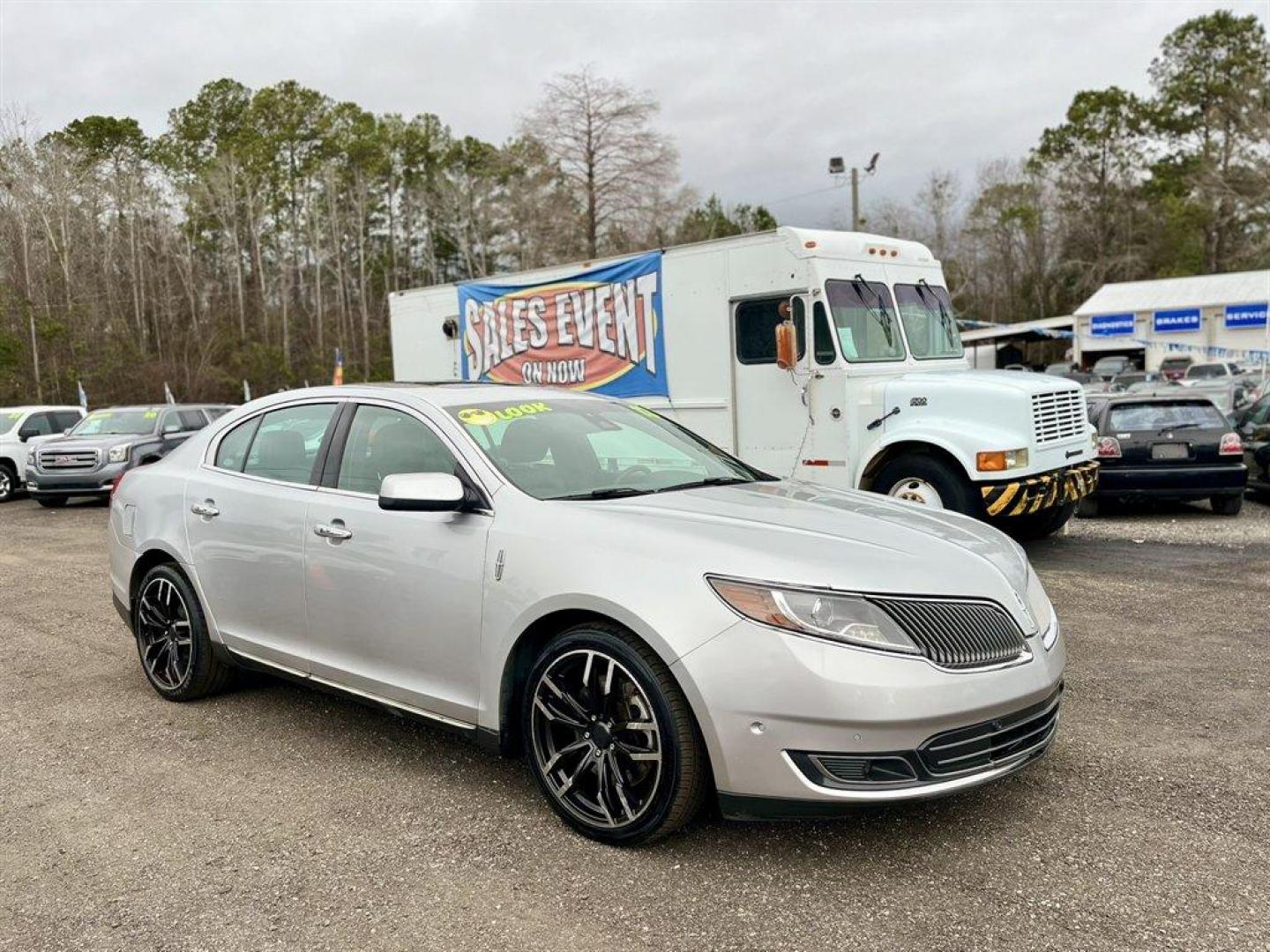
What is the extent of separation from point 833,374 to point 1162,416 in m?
4.41

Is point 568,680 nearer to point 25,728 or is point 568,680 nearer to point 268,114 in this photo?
point 25,728

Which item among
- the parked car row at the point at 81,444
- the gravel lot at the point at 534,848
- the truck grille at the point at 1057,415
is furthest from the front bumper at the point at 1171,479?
the parked car row at the point at 81,444

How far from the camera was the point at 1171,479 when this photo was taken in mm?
10703

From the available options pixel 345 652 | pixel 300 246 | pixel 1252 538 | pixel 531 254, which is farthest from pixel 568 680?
pixel 300 246

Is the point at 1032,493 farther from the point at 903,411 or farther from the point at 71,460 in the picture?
the point at 71,460

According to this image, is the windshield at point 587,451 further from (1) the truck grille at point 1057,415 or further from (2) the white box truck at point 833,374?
(1) the truck grille at point 1057,415

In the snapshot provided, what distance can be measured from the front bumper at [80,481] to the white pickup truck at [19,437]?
203 cm

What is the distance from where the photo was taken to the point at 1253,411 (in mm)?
13000

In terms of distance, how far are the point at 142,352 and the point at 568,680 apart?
148 feet

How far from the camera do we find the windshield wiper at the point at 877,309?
364 inches

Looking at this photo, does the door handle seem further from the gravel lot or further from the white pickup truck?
the white pickup truck

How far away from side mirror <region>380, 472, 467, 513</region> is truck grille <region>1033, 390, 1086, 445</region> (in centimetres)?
605

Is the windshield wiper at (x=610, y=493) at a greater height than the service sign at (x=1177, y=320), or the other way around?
the service sign at (x=1177, y=320)

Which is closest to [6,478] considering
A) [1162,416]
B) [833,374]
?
[833,374]
